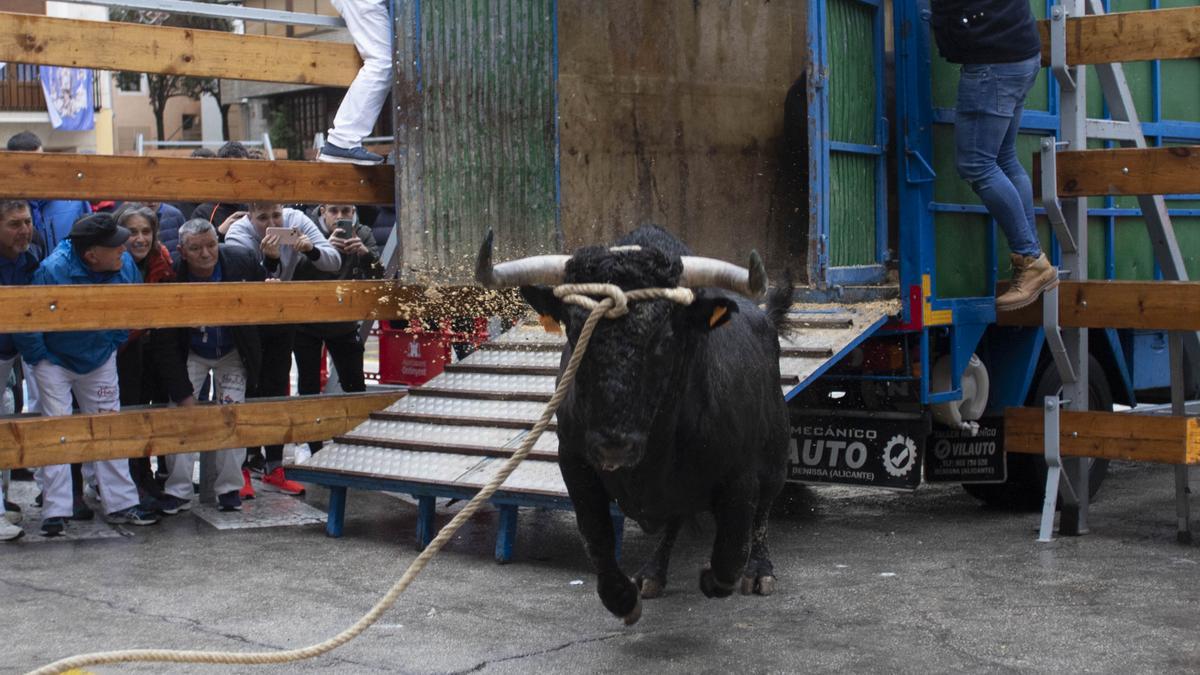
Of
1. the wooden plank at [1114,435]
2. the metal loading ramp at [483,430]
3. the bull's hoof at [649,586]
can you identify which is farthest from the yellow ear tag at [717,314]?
the wooden plank at [1114,435]

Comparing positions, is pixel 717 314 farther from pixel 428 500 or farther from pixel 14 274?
pixel 14 274

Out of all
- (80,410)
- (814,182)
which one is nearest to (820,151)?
(814,182)

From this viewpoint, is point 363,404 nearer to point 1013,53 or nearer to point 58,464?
point 58,464

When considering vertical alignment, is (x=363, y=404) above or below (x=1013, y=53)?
below

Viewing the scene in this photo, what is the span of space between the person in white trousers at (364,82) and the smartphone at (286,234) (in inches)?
22.1

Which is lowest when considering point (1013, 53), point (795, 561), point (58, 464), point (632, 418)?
point (795, 561)

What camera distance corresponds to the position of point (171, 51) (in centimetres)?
817

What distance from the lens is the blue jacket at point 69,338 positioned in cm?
801

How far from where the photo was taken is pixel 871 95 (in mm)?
8352

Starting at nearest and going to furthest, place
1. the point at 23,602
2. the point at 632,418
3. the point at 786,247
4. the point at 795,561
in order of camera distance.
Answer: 1. the point at 632,418
2. the point at 23,602
3. the point at 795,561
4. the point at 786,247

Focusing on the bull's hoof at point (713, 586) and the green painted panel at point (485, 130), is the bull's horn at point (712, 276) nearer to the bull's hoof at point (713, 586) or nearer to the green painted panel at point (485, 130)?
the bull's hoof at point (713, 586)

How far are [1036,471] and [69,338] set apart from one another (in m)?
5.71

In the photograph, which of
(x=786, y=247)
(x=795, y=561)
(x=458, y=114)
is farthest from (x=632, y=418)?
(x=786, y=247)

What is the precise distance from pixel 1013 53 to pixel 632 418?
4075mm
